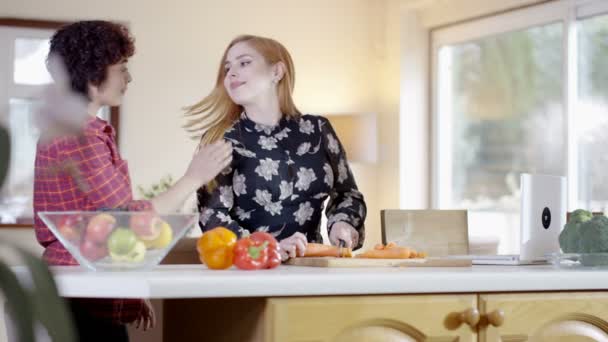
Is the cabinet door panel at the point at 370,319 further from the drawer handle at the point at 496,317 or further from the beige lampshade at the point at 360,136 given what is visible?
the beige lampshade at the point at 360,136

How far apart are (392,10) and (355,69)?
1.71 ft

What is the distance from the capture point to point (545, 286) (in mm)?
1996

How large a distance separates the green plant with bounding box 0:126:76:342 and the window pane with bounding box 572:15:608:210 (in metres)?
5.38

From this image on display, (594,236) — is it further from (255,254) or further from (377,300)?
(255,254)

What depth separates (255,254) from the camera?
2018mm

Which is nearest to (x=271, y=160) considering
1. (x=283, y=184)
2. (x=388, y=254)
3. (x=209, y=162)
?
(x=283, y=184)

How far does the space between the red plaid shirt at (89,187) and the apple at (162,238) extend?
13cm

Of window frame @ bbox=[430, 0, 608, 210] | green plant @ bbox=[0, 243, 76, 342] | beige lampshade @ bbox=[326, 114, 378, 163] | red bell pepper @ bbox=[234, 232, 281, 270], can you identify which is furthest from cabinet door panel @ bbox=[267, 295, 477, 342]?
beige lampshade @ bbox=[326, 114, 378, 163]

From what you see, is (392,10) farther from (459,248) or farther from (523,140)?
(459,248)

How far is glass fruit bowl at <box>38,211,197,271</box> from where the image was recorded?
6.06 ft

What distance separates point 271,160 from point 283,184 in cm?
8

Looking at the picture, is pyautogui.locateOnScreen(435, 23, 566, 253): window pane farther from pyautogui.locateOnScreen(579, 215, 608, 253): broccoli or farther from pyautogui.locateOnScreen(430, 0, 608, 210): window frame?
Answer: pyautogui.locateOnScreen(579, 215, 608, 253): broccoli

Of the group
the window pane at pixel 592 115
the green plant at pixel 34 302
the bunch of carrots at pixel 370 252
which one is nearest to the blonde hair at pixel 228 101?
the bunch of carrots at pixel 370 252

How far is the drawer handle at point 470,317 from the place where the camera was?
1893 mm
